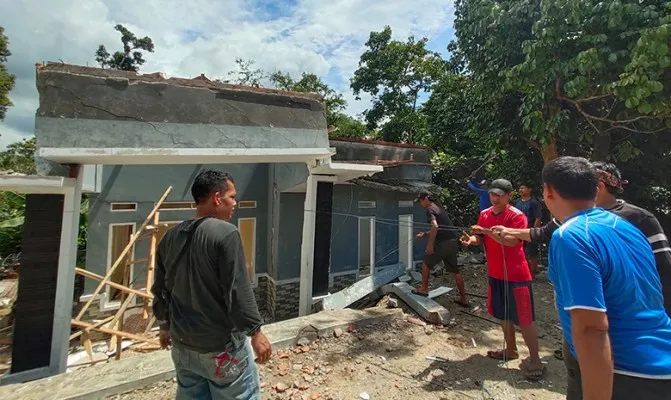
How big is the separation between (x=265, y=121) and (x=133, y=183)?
4654mm

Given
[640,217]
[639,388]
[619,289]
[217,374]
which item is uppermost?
[640,217]

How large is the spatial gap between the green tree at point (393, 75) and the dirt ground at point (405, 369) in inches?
535

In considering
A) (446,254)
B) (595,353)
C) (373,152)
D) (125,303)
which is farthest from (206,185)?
(373,152)

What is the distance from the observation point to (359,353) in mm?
3928

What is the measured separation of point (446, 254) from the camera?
224 inches

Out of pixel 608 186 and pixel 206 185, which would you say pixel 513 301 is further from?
pixel 206 185

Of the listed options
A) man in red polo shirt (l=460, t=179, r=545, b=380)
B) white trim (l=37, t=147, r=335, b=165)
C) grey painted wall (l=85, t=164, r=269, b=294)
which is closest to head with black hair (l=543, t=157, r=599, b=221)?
man in red polo shirt (l=460, t=179, r=545, b=380)

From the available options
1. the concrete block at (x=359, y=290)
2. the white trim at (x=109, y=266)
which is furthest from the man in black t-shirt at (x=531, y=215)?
the white trim at (x=109, y=266)

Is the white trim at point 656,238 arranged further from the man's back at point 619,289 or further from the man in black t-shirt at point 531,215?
the man in black t-shirt at point 531,215

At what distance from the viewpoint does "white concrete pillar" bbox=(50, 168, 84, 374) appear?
3861 mm

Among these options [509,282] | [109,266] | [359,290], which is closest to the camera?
[509,282]

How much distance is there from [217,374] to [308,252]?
373cm

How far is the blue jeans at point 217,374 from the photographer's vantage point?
6.41 ft

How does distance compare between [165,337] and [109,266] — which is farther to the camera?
[109,266]
